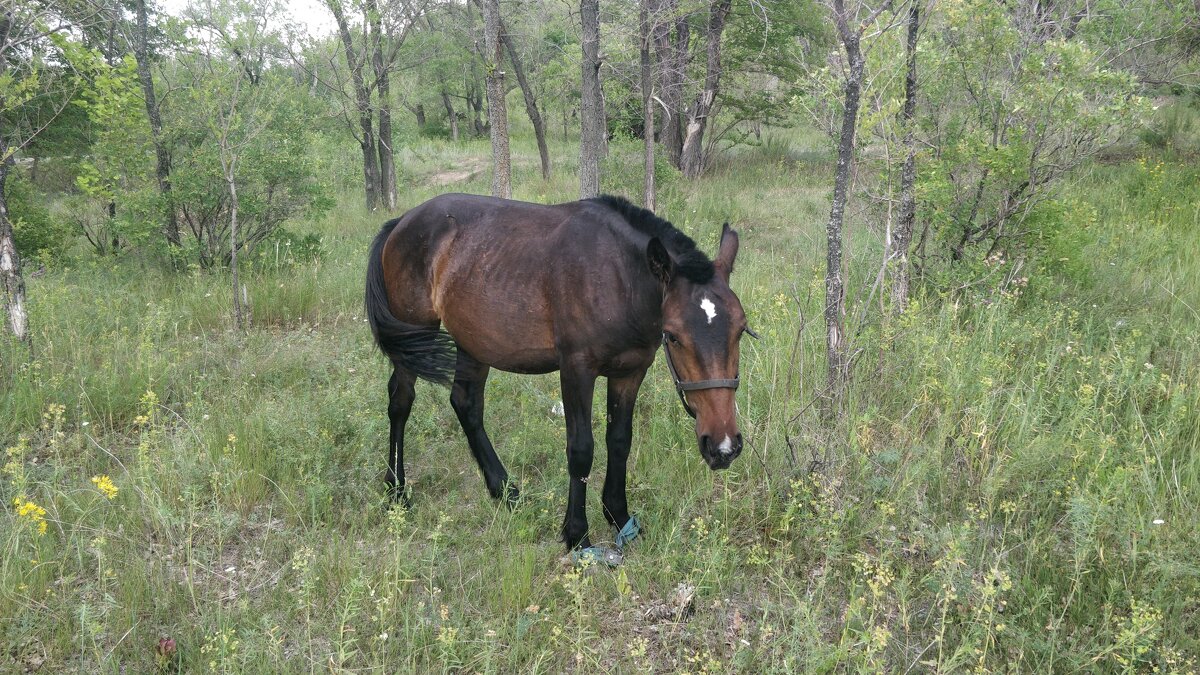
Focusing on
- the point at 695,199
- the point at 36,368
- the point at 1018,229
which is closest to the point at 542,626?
the point at 36,368

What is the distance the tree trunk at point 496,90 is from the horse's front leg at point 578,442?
5.15 meters

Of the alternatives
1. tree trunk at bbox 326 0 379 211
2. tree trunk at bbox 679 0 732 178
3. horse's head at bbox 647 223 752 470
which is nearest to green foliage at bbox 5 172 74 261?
tree trunk at bbox 326 0 379 211

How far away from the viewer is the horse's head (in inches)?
118

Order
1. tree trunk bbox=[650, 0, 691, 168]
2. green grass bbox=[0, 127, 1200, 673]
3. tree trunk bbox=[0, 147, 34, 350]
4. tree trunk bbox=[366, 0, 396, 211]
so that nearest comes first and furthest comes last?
green grass bbox=[0, 127, 1200, 673] → tree trunk bbox=[0, 147, 34, 350] → tree trunk bbox=[650, 0, 691, 168] → tree trunk bbox=[366, 0, 396, 211]

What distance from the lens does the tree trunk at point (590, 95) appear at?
791 centimetres

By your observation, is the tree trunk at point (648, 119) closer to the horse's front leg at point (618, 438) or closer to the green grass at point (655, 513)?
the green grass at point (655, 513)

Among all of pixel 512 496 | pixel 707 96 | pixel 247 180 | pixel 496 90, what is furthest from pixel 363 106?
pixel 512 496

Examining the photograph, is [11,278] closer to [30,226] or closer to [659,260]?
Result: [30,226]

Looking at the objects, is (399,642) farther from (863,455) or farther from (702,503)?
(863,455)

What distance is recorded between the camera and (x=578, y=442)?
3650 millimetres

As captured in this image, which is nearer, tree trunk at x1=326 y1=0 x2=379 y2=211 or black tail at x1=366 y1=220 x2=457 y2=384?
black tail at x1=366 y1=220 x2=457 y2=384

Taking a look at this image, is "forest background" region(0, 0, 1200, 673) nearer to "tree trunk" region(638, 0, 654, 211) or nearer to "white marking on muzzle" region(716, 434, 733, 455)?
"white marking on muzzle" region(716, 434, 733, 455)

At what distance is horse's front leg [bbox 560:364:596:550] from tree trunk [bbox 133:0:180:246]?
711 cm

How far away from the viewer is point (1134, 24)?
9.66m
